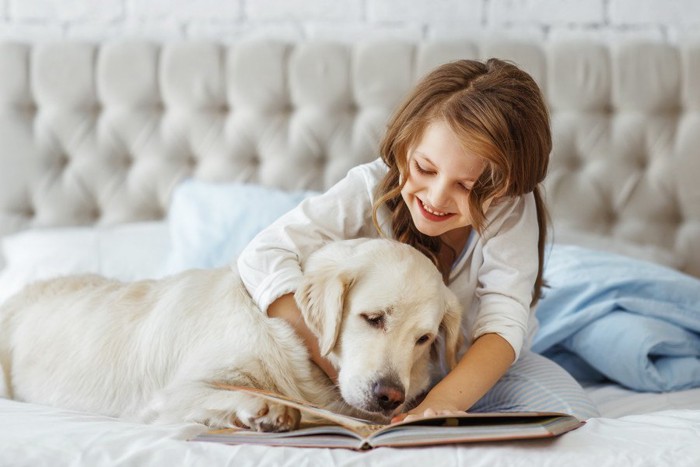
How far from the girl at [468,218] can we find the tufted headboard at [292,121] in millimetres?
1269

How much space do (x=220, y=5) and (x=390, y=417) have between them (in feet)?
7.92

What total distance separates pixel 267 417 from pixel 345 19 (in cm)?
236

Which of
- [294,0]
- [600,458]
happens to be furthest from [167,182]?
[600,458]

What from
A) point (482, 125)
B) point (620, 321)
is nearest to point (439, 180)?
point (482, 125)

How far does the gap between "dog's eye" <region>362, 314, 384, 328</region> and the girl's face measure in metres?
0.26

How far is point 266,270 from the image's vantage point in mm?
1592

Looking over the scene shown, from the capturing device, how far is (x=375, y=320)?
1.46 meters

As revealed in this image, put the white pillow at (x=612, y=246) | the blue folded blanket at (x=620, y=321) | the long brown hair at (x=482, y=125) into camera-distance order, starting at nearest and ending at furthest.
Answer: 1. the long brown hair at (x=482, y=125)
2. the blue folded blanket at (x=620, y=321)
3. the white pillow at (x=612, y=246)

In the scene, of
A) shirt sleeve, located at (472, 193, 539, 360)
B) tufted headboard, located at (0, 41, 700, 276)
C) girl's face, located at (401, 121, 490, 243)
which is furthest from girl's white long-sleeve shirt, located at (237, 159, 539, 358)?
tufted headboard, located at (0, 41, 700, 276)

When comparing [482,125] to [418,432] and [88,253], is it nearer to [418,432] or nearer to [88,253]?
[418,432]

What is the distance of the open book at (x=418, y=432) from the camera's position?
3.68ft

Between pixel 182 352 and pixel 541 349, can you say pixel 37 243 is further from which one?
pixel 541 349

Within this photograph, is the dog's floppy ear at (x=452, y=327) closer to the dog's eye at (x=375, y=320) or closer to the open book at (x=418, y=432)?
Result: the dog's eye at (x=375, y=320)

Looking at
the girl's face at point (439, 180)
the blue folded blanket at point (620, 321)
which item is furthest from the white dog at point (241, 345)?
the blue folded blanket at point (620, 321)
